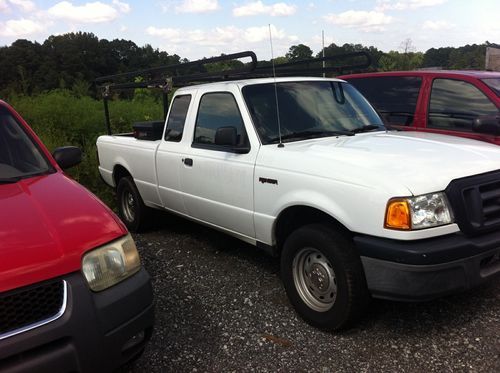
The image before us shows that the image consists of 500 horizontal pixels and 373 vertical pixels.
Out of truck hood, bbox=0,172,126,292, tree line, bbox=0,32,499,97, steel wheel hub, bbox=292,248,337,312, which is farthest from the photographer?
tree line, bbox=0,32,499,97

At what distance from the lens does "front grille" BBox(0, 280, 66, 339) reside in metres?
2.10

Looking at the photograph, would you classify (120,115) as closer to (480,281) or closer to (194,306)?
(194,306)

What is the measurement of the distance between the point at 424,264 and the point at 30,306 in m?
2.14

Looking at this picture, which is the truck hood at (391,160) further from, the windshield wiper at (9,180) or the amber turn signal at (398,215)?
the windshield wiper at (9,180)

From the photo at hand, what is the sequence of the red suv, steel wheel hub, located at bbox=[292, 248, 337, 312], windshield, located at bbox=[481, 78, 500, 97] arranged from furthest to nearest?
windshield, located at bbox=[481, 78, 500, 97], the red suv, steel wheel hub, located at bbox=[292, 248, 337, 312]

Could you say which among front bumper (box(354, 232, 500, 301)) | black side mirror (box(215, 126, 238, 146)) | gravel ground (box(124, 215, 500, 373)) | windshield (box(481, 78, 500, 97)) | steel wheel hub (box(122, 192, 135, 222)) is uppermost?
windshield (box(481, 78, 500, 97))

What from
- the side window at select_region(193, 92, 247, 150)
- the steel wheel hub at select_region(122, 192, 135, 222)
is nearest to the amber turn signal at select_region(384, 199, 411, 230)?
the side window at select_region(193, 92, 247, 150)

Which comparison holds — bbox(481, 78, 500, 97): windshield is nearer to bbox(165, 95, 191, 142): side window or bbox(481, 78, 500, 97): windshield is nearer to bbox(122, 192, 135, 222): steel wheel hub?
bbox(165, 95, 191, 142): side window

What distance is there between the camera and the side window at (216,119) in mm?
4121

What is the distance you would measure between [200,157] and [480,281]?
2583mm

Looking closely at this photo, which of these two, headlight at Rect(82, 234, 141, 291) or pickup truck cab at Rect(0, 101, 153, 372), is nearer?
pickup truck cab at Rect(0, 101, 153, 372)

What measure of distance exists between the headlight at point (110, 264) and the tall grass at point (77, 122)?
4.98m

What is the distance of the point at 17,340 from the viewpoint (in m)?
2.05

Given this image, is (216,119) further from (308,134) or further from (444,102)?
(444,102)
